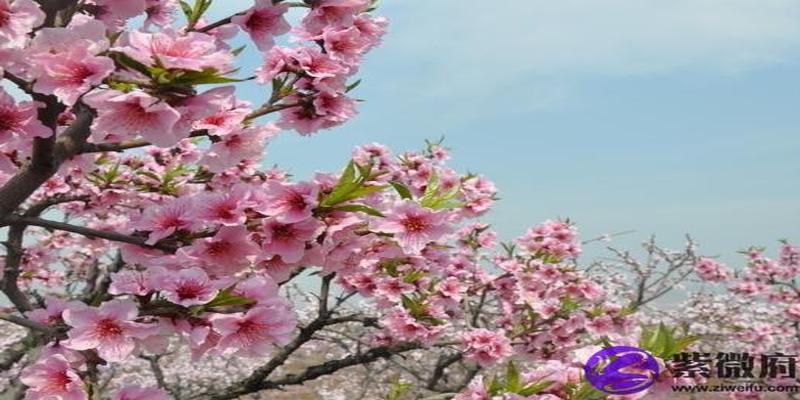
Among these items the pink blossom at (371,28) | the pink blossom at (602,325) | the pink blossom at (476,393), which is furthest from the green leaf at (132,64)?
the pink blossom at (602,325)

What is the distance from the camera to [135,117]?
2025mm

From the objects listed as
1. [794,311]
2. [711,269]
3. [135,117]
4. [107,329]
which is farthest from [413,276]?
[711,269]

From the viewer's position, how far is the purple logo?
2.64 metres

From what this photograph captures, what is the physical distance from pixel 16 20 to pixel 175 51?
571 millimetres

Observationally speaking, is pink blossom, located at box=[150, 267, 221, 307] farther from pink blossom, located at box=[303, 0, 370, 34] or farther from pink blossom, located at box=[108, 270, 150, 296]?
pink blossom, located at box=[303, 0, 370, 34]

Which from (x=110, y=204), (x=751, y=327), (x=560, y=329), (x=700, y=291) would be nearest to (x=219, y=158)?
(x=110, y=204)

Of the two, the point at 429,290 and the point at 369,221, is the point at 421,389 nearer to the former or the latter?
the point at 429,290

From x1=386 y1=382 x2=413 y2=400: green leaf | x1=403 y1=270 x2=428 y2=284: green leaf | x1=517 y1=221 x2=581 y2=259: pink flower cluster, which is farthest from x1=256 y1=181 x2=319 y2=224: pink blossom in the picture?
x1=517 y1=221 x2=581 y2=259: pink flower cluster

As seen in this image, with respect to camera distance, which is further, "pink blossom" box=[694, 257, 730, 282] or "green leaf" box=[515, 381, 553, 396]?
"pink blossom" box=[694, 257, 730, 282]

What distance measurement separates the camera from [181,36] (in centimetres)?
197

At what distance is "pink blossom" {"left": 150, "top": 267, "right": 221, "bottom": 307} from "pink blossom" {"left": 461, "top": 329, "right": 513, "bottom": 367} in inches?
147

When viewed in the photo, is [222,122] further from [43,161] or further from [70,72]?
[43,161]

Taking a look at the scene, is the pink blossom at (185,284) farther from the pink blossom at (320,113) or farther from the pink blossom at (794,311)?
the pink blossom at (794,311)

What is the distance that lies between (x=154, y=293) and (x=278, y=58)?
116 cm
